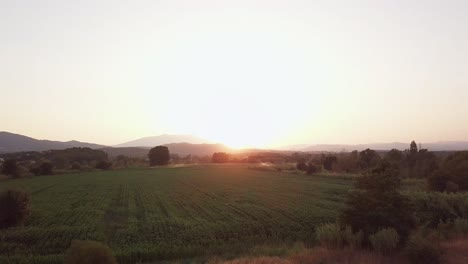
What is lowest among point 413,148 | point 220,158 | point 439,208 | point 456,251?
point 456,251

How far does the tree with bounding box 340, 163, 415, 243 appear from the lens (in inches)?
956

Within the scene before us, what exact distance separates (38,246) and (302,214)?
20.2 metres

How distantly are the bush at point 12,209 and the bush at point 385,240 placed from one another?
2466 cm

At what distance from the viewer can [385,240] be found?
22391 millimetres

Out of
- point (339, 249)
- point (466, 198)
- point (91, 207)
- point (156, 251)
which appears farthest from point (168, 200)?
point (466, 198)

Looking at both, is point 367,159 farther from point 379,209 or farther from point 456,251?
point 456,251

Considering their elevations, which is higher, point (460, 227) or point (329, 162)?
point (329, 162)

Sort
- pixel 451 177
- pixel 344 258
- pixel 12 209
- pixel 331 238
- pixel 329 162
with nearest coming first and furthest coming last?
1. pixel 344 258
2. pixel 331 238
3. pixel 12 209
4. pixel 451 177
5. pixel 329 162

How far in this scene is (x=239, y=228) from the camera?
28.8 m

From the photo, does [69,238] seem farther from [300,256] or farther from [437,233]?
[437,233]

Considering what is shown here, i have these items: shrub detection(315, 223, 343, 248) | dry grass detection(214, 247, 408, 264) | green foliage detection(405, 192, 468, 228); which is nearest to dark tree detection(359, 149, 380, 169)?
green foliage detection(405, 192, 468, 228)

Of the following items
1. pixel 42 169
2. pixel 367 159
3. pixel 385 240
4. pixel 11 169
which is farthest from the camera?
pixel 367 159

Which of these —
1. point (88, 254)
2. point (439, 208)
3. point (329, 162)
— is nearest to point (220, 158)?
point (329, 162)

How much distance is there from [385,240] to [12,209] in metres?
→ 25.6
